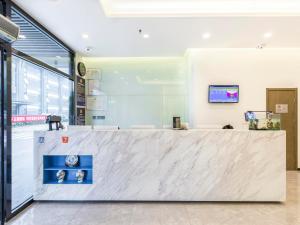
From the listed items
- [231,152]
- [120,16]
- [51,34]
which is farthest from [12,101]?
[231,152]

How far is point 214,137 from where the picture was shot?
3.83 metres

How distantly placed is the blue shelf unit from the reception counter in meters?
0.07

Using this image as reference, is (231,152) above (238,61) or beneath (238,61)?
beneath

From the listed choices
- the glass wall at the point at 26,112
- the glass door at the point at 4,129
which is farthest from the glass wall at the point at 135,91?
the glass door at the point at 4,129

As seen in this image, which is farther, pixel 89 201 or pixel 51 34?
pixel 51 34

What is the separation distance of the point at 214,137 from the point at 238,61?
10.3 feet

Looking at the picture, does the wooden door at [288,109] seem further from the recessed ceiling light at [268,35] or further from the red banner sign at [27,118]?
the red banner sign at [27,118]

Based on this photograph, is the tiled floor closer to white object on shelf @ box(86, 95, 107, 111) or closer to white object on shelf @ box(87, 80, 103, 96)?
white object on shelf @ box(86, 95, 107, 111)

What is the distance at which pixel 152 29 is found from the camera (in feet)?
15.0

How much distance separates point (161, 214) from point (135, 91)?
4.31m

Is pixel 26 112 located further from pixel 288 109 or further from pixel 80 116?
pixel 288 109

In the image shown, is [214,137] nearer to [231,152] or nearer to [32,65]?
[231,152]

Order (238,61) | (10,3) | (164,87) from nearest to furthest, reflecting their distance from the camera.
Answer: (10,3)
(238,61)
(164,87)

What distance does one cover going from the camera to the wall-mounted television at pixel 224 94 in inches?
235
